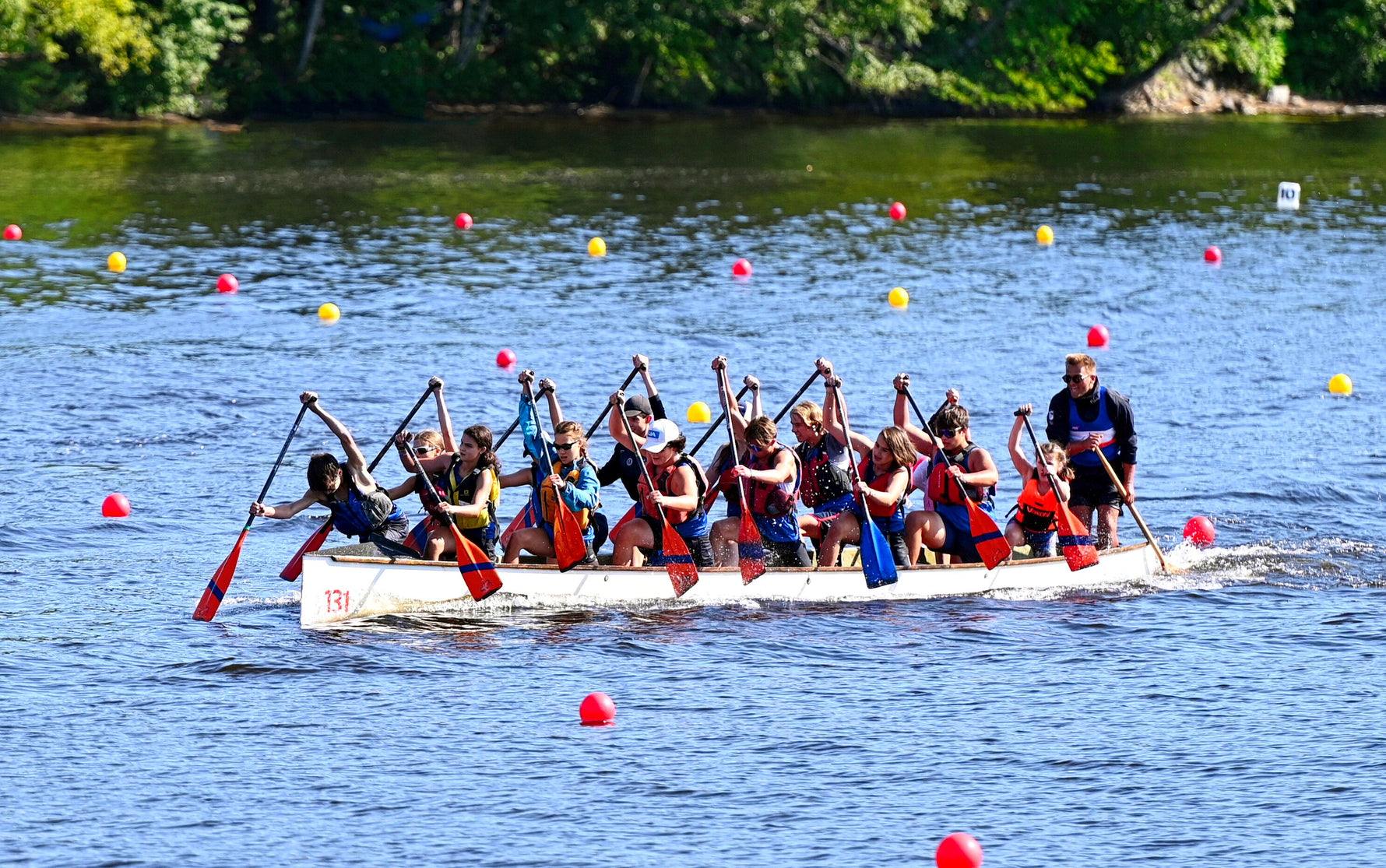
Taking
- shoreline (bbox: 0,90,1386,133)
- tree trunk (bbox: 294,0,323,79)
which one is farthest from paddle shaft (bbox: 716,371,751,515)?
tree trunk (bbox: 294,0,323,79)

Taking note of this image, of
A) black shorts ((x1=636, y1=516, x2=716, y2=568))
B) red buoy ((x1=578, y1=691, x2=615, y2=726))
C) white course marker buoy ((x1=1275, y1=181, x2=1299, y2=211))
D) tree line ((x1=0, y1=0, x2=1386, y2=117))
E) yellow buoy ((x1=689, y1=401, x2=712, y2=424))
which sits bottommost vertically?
red buoy ((x1=578, y1=691, x2=615, y2=726))

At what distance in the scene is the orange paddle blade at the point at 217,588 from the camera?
472 inches

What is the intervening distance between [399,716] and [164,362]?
35.5 feet

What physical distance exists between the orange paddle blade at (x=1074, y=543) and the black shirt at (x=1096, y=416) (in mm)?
634

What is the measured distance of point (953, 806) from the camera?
9656 millimetres

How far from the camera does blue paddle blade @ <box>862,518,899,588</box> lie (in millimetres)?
12352

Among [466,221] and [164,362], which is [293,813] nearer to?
[164,362]

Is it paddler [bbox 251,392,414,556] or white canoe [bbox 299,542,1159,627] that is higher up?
paddler [bbox 251,392,414,556]

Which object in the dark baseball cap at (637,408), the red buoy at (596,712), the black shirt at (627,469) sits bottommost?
the red buoy at (596,712)

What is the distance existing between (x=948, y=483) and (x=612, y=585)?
2500 millimetres

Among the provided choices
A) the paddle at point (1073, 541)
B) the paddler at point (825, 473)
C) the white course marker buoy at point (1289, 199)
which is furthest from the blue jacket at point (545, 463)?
the white course marker buoy at point (1289, 199)

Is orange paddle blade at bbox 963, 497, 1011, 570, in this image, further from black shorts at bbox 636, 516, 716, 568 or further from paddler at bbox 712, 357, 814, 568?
black shorts at bbox 636, 516, 716, 568

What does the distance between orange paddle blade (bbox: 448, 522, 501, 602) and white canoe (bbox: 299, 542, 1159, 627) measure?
0.40 ft

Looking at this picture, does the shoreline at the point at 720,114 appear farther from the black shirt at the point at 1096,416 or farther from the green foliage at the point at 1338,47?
the black shirt at the point at 1096,416
